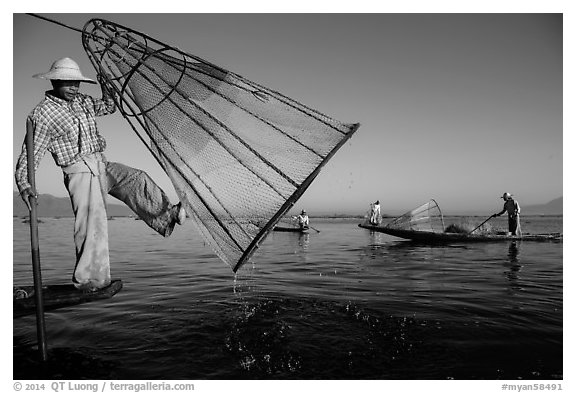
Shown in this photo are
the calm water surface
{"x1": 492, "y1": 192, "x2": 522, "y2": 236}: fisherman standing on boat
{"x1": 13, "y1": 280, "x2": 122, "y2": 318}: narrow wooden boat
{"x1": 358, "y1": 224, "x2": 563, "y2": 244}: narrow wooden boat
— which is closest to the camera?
{"x1": 13, "y1": 280, "x2": 122, "y2": 318}: narrow wooden boat

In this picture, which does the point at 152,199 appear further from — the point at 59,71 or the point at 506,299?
the point at 506,299

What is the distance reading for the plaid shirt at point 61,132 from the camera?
3746 millimetres

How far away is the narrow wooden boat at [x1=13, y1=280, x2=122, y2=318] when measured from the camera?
12.7 feet

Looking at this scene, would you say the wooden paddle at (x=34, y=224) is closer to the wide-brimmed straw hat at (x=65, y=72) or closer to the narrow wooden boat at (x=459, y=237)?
the wide-brimmed straw hat at (x=65, y=72)

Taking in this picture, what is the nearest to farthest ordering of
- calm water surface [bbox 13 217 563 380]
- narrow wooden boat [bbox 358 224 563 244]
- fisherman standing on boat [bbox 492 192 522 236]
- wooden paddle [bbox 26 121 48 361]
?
wooden paddle [bbox 26 121 48 361]
calm water surface [bbox 13 217 563 380]
narrow wooden boat [bbox 358 224 563 244]
fisherman standing on boat [bbox 492 192 522 236]

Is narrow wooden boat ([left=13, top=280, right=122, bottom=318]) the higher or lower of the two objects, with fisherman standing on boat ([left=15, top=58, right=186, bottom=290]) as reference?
lower

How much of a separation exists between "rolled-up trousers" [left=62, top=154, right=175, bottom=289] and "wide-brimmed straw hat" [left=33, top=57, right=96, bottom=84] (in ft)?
2.65

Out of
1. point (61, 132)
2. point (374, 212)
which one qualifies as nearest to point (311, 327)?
point (61, 132)

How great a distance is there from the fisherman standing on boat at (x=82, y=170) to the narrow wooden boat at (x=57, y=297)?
0.11 metres

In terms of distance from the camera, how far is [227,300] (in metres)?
7.11

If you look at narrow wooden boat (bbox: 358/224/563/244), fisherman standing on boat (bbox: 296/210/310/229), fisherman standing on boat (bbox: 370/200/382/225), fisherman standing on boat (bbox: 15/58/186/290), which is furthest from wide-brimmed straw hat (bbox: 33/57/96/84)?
fisherman standing on boat (bbox: 370/200/382/225)

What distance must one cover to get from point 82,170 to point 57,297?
4.39 ft

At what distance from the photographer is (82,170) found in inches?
155

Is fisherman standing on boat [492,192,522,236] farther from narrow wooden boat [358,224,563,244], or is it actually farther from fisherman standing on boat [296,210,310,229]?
fisherman standing on boat [296,210,310,229]
